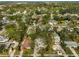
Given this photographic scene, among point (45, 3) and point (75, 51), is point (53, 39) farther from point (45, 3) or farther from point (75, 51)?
point (45, 3)

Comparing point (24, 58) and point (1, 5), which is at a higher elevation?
point (1, 5)

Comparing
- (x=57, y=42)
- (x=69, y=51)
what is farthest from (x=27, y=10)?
(x=69, y=51)

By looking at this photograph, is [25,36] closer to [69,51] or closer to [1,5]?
[69,51]

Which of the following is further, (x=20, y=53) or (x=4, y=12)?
(x=4, y=12)

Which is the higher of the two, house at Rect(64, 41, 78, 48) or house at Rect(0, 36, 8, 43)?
house at Rect(0, 36, 8, 43)

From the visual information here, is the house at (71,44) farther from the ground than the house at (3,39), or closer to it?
closer to it

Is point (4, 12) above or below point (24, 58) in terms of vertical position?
above

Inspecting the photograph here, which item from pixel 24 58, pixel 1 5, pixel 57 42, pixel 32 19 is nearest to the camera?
pixel 24 58

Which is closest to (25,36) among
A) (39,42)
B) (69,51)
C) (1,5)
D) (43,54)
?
(39,42)

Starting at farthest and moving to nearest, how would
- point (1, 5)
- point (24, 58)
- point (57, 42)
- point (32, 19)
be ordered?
point (1, 5) → point (32, 19) → point (57, 42) → point (24, 58)
